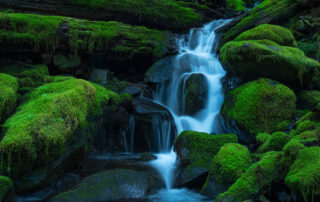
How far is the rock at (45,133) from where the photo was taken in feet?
13.6

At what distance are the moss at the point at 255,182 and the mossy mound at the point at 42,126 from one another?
10.8 feet

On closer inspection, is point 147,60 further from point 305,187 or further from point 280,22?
point 305,187

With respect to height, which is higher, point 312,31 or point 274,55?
point 312,31

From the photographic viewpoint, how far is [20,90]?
20.0 feet

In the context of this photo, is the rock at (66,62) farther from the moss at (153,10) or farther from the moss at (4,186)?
the moss at (4,186)

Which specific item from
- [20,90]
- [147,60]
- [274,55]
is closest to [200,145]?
[274,55]

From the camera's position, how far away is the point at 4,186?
401cm

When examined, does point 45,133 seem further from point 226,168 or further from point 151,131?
point 151,131

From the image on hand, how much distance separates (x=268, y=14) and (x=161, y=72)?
632 cm

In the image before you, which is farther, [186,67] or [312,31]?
[186,67]

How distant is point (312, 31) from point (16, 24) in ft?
40.0

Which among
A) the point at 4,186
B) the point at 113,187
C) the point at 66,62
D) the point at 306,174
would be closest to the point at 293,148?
the point at 306,174

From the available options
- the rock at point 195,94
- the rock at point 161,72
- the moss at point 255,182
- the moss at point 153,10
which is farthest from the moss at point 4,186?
the moss at point 153,10

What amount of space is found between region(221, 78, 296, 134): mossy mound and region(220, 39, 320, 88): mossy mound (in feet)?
1.52
